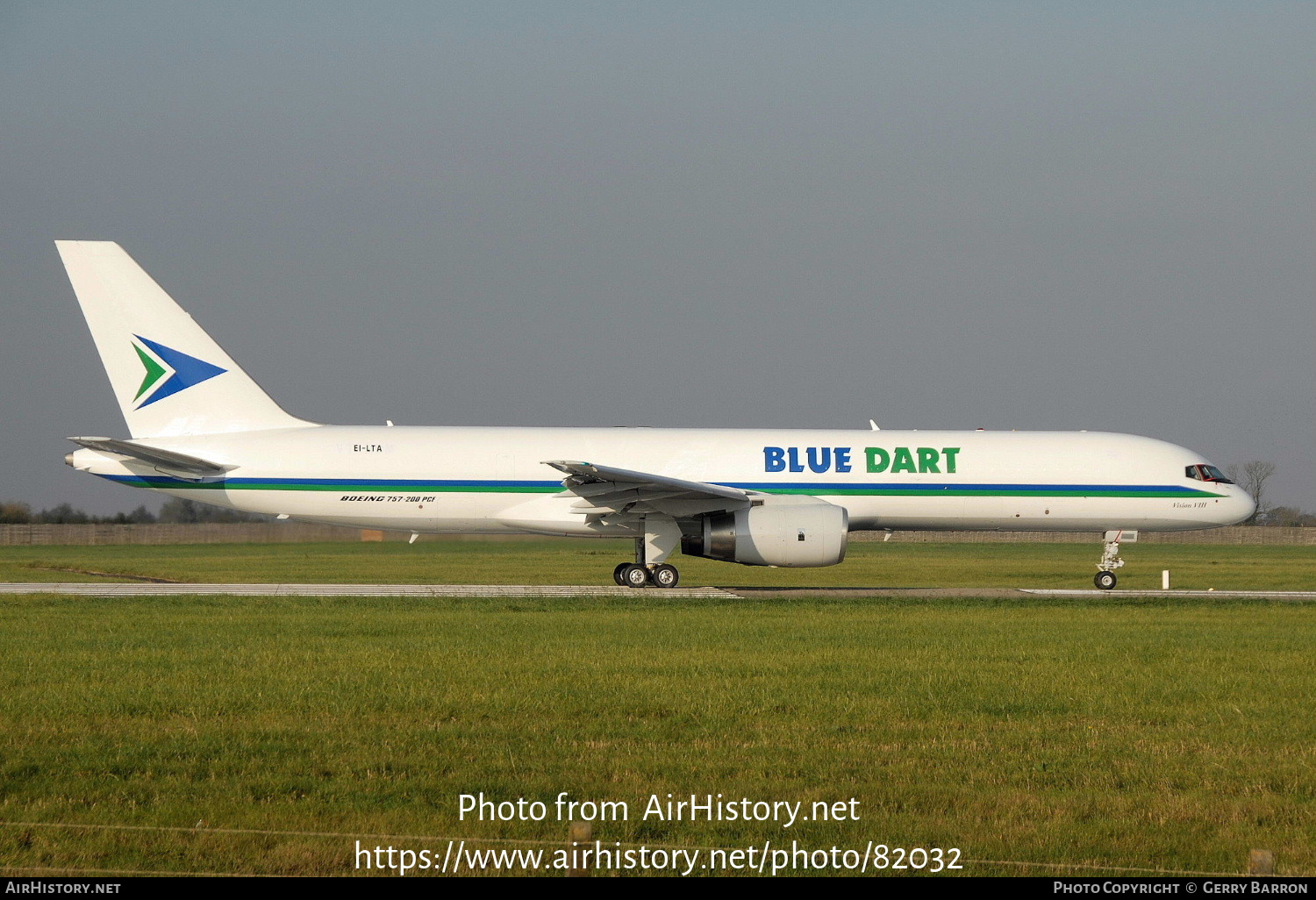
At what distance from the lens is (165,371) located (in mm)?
24344

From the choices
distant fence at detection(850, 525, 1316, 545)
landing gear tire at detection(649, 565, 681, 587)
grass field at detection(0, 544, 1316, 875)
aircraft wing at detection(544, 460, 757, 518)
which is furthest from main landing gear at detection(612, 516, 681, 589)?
distant fence at detection(850, 525, 1316, 545)

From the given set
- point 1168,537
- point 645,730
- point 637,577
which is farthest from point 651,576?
point 1168,537

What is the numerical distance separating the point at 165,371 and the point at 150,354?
1.42 ft

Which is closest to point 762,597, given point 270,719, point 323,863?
point 270,719

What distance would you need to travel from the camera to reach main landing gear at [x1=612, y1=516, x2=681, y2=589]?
24312mm

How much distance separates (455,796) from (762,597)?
1472 cm

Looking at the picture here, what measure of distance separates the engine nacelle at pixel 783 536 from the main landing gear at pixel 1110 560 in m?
7.36

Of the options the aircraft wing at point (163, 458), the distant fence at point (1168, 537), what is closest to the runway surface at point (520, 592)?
the aircraft wing at point (163, 458)

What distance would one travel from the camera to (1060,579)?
111ft

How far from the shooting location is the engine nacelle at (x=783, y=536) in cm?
2278

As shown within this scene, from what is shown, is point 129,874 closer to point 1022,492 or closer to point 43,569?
point 1022,492

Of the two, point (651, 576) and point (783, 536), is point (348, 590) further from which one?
point (783, 536)

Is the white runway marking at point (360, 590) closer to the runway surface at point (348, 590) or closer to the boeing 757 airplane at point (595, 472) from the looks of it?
the runway surface at point (348, 590)

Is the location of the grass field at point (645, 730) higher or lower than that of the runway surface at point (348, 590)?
lower
